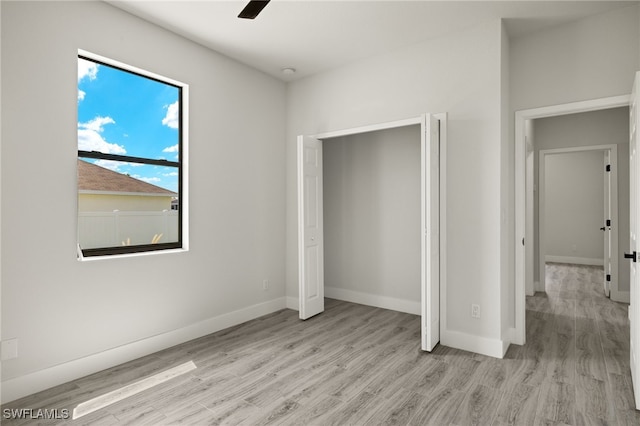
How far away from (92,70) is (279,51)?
172 cm

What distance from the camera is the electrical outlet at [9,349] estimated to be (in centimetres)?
232

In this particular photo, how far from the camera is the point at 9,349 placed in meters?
2.34

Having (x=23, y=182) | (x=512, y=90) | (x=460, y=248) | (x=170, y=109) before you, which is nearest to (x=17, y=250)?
(x=23, y=182)

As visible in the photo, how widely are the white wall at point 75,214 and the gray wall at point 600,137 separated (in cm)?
426

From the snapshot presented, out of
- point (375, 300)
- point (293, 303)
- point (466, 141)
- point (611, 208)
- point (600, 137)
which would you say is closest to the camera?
point (466, 141)

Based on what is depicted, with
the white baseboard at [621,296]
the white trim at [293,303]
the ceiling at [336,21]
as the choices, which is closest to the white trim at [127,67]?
the ceiling at [336,21]

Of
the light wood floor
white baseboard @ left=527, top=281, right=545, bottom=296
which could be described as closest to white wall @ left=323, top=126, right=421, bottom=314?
the light wood floor

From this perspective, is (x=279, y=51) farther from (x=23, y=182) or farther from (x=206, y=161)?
(x=23, y=182)

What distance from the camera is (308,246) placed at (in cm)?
409

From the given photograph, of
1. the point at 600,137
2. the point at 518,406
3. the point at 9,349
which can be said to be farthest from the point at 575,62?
the point at 9,349

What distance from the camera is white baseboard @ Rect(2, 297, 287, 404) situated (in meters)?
2.40

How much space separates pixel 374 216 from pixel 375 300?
1.08m

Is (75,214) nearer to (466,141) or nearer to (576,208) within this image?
(466,141)

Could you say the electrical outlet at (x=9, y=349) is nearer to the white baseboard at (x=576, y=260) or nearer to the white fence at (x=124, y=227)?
the white fence at (x=124, y=227)
